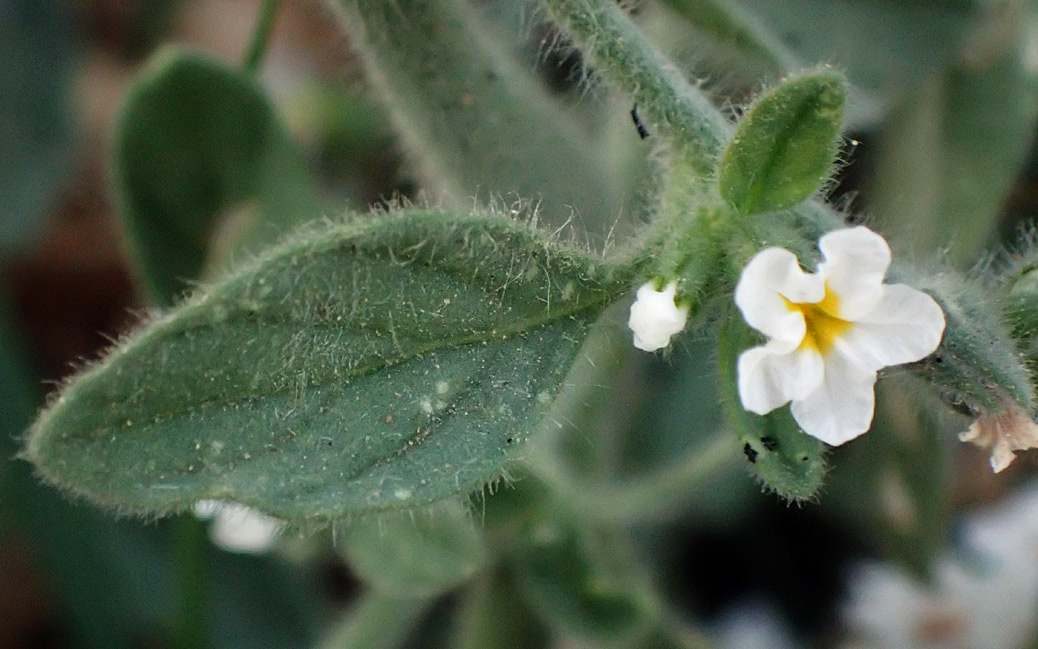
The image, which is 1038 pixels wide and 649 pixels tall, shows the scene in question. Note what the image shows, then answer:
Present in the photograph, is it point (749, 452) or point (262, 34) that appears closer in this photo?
point (749, 452)

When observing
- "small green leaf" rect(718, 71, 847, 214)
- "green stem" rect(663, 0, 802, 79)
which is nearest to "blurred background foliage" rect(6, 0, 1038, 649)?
"green stem" rect(663, 0, 802, 79)

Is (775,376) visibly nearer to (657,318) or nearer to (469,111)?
(657,318)

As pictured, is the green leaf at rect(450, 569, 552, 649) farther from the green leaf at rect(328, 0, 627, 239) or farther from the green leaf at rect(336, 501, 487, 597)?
the green leaf at rect(328, 0, 627, 239)

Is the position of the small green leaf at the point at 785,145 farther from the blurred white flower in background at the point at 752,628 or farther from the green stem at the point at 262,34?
→ the blurred white flower in background at the point at 752,628

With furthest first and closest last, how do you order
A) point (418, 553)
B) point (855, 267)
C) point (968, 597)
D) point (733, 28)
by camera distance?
point (968, 597) < point (418, 553) < point (733, 28) < point (855, 267)

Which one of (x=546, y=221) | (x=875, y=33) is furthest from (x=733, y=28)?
(x=875, y=33)

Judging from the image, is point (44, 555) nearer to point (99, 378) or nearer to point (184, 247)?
point (184, 247)

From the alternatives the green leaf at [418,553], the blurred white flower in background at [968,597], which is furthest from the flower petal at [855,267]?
the blurred white flower in background at [968,597]

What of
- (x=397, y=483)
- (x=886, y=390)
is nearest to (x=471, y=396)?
(x=397, y=483)
